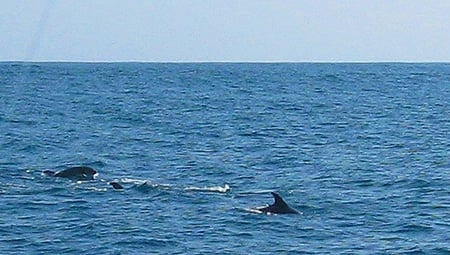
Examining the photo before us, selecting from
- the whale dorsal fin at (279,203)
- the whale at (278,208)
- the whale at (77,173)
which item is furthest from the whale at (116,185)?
the whale dorsal fin at (279,203)

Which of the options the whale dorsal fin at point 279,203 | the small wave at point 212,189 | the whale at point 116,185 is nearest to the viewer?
the whale dorsal fin at point 279,203

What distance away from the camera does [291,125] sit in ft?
164

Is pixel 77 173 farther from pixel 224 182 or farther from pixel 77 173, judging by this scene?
pixel 224 182

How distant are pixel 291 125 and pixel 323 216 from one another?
26.2 metres

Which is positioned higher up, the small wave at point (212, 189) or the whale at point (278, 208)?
the small wave at point (212, 189)

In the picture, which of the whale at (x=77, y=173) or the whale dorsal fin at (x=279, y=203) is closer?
the whale dorsal fin at (x=279, y=203)

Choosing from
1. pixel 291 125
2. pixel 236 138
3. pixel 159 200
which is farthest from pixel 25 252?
pixel 291 125

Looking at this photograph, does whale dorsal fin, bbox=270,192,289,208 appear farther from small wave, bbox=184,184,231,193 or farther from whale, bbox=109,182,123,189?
whale, bbox=109,182,123,189

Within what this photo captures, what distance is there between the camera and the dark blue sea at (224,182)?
21.4 meters

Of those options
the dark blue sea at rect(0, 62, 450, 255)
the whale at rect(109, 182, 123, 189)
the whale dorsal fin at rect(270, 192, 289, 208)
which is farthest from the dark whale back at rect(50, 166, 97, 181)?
the whale dorsal fin at rect(270, 192, 289, 208)

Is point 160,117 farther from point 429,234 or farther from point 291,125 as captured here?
point 429,234

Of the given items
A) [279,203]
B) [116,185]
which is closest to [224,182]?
[116,185]

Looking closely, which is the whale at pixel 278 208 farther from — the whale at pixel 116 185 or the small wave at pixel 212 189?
the whale at pixel 116 185

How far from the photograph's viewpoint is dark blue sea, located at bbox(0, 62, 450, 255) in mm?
21422
